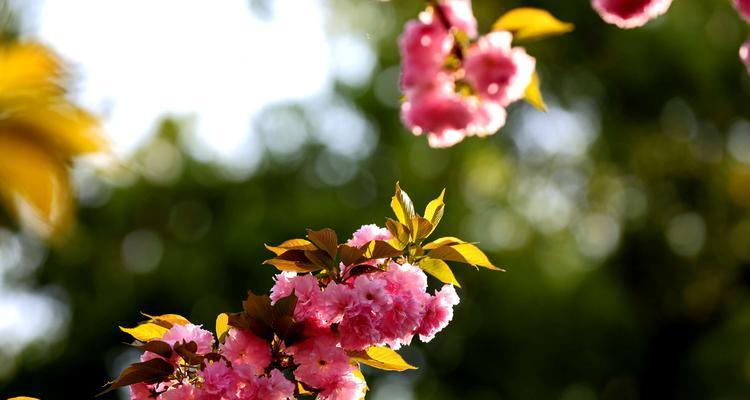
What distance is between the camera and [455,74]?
4.44 ft

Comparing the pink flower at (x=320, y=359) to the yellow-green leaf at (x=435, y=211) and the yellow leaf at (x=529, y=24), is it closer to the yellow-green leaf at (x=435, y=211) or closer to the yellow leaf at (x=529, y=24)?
the yellow-green leaf at (x=435, y=211)

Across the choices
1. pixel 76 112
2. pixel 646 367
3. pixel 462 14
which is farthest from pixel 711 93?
pixel 76 112

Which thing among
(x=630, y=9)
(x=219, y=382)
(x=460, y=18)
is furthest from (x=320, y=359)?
(x=630, y=9)

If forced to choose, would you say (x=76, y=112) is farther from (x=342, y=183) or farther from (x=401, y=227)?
(x=342, y=183)

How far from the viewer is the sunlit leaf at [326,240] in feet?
4.24

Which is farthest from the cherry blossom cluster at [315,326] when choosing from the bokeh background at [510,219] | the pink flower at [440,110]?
the bokeh background at [510,219]

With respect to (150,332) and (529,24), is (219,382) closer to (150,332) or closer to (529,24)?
(150,332)

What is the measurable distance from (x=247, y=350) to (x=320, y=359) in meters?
0.10

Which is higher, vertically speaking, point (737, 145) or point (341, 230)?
point (737, 145)

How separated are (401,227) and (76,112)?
545mm

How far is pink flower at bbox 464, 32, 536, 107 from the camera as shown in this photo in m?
1.29

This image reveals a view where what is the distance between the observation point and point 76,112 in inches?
35.4

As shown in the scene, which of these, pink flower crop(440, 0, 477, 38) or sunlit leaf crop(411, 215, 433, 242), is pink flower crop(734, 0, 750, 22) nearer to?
pink flower crop(440, 0, 477, 38)

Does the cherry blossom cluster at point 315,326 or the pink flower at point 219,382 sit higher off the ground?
the cherry blossom cluster at point 315,326
